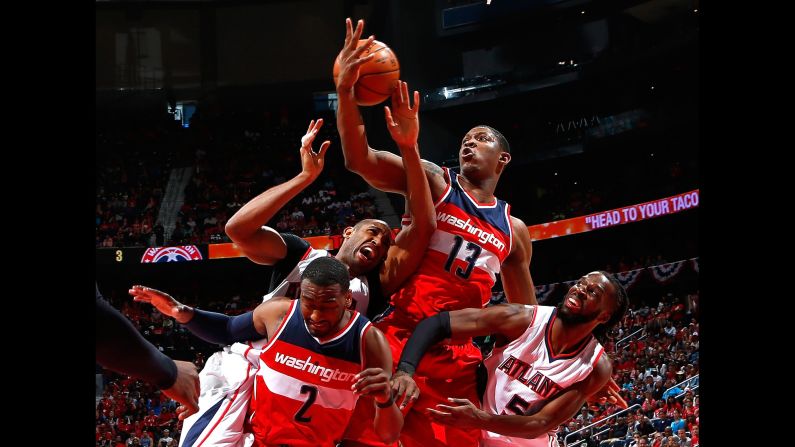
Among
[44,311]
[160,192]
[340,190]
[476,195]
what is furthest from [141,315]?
[44,311]

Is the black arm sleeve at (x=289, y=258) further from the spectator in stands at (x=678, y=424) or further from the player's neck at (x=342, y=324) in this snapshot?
the spectator in stands at (x=678, y=424)

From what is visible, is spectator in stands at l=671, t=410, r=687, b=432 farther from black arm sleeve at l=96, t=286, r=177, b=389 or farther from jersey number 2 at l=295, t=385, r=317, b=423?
black arm sleeve at l=96, t=286, r=177, b=389

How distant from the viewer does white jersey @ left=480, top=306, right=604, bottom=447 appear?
4.72 m

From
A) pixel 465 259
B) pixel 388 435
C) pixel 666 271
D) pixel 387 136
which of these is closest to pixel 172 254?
pixel 387 136

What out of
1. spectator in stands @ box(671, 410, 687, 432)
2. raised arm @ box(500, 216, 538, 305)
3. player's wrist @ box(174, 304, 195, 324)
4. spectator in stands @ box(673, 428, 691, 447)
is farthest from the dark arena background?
player's wrist @ box(174, 304, 195, 324)

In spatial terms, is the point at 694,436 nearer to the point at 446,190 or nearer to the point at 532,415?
the point at 532,415

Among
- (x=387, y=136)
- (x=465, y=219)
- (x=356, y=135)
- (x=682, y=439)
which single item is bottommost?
(x=682, y=439)

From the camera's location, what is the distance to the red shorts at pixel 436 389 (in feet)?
15.6

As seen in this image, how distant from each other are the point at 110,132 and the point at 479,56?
10.7 m

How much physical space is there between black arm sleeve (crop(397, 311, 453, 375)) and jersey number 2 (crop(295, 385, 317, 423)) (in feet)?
1.46

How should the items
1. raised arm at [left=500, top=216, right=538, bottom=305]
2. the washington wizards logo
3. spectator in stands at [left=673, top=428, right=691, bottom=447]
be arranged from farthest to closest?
the washington wizards logo, spectator in stands at [left=673, top=428, right=691, bottom=447], raised arm at [left=500, top=216, right=538, bottom=305]

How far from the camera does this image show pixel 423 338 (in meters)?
4.40

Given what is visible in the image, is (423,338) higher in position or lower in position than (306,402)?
higher

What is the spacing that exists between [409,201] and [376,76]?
71 cm
